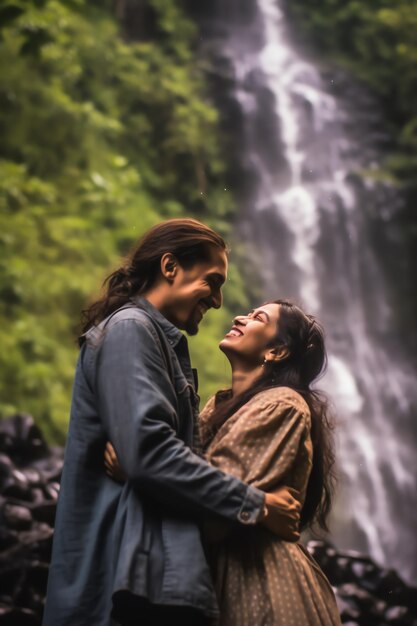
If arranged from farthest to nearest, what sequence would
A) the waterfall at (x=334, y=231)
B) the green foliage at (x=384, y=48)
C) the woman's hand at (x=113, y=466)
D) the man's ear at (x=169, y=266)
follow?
the green foliage at (x=384, y=48) → the waterfall at (x=334, y=231) → the man's ear at (x=169, y=266) → the woman's hand at (x=113, y=466)

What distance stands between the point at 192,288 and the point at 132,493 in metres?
0.55

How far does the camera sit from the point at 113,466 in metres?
1.70

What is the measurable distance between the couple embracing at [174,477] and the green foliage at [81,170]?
14.3ft

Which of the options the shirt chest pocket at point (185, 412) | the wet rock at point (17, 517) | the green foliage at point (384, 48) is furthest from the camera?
the green foliage at point (384, 48)

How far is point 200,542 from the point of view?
1624 mm

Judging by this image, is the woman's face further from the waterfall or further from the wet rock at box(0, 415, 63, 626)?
the waterfall

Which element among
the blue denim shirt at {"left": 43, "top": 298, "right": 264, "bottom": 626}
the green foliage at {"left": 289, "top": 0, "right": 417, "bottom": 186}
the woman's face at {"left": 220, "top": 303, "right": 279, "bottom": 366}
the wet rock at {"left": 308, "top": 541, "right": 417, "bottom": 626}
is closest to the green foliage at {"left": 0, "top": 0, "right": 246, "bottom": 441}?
the green foliage at {"left": 289, "top": 0, "right": 417, "bottom": 186}

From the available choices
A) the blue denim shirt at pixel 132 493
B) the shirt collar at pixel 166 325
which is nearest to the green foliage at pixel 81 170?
the shirt collar at pixel 166 325

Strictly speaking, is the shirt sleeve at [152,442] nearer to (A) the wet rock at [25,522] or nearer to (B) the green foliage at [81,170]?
(A) the wet rock at [25,522]

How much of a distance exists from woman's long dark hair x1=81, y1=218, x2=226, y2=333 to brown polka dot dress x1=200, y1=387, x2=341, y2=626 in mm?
414

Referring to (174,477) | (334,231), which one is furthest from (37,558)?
(334,231)

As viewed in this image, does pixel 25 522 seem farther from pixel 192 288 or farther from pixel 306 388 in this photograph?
pixel 192 288

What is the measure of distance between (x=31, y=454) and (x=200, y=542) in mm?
3833

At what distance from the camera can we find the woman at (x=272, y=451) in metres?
1.75
